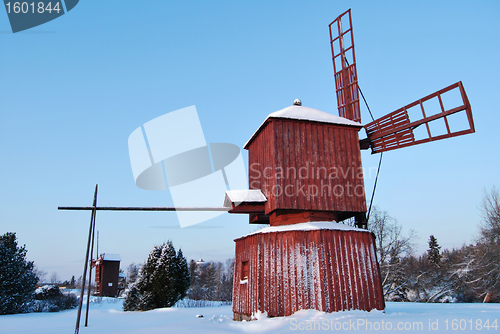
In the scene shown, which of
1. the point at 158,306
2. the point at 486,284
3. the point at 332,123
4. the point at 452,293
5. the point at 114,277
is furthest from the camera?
the point at 114,277

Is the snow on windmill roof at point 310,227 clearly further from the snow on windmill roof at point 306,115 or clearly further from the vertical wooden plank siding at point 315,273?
the snow on windmill roof at point 306,115

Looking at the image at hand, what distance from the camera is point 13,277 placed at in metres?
21.7

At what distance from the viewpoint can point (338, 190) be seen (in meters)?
12.0

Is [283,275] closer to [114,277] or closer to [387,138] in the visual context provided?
[387,138]

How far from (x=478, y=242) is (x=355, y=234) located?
25.9 metres

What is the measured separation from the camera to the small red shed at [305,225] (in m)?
10.6

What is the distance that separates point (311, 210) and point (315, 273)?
2.27m

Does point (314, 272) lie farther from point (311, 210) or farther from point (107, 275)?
→ point (107, 275)

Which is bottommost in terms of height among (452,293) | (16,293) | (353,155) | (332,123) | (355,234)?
(452,293)

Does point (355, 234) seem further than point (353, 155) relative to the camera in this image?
No

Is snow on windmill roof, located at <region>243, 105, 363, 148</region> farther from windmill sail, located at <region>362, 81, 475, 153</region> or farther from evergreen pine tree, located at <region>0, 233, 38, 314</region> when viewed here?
evergreen pine tree, located at <region>0, 233, 38, 314</region>

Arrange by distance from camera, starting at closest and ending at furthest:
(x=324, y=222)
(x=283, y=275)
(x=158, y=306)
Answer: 1. (x=283, y=275)
2. (x=324, y=222)
3. (x=158, y=306)

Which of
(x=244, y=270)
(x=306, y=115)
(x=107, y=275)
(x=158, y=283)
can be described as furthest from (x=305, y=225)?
(x=107, y=275)

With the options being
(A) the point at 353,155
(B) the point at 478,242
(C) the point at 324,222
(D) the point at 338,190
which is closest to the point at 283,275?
(C) the point at 324,222
